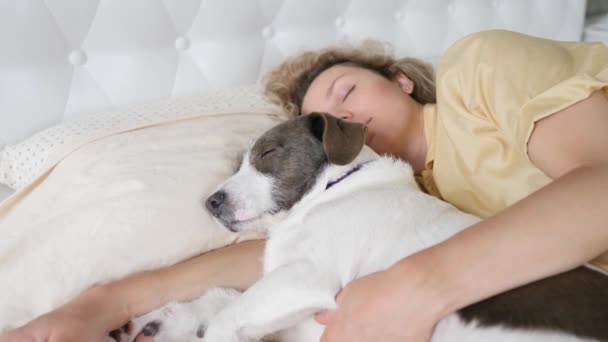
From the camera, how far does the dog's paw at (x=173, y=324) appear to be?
4.00ft

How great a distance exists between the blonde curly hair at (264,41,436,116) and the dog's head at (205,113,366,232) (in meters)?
0.37

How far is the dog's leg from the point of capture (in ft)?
3.49

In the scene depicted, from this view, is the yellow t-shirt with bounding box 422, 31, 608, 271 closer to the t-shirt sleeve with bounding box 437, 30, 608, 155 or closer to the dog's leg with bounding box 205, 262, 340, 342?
the t-shirt sleeve with bounding box 437, 30, 608, 155

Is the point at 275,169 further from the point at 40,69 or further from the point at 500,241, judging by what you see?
the point at 40,69

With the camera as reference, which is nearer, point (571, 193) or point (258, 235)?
point (571, 193)

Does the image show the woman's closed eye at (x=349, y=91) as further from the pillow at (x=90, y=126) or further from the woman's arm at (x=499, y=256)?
the woman's arm at (x=499, y=256)

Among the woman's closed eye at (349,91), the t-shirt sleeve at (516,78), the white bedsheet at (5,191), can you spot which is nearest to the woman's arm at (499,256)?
the t-shirt sleeve at (516,78)

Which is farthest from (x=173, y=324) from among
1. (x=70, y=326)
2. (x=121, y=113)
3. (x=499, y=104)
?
(x=499, y=104)

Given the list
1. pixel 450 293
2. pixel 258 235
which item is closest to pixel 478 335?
pixel 450 293

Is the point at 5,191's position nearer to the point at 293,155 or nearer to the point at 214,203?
the point at 214,203

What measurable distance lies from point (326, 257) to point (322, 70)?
0.92 metres

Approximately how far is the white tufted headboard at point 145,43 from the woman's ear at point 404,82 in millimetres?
497

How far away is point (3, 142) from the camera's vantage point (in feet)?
5.41

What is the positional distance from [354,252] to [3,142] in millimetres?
1212
